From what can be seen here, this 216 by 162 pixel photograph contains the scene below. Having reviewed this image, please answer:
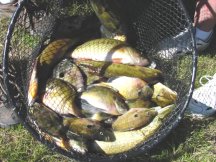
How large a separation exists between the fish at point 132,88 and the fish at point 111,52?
0.37 ft

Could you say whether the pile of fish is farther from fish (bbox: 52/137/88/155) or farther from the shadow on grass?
the shadow on grass

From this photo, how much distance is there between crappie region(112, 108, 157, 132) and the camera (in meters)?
2.65

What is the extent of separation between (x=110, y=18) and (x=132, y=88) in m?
0.43

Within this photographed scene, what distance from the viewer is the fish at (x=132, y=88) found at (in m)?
2.79

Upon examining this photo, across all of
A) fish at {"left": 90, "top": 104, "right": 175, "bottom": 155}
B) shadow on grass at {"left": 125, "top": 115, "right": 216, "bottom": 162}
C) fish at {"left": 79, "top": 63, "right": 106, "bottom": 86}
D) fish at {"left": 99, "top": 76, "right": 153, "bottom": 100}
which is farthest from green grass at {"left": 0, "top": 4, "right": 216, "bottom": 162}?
fish at {"left": 79, "top": 63, "right": 106, "bottom": 86}

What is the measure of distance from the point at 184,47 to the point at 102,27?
503 mm

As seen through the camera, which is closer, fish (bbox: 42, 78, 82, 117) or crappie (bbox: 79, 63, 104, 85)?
fish (bbox: 42, 78, 82, 117)

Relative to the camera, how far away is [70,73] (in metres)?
2.84

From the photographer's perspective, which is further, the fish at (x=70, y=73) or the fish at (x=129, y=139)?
the fish at (x=70, y=73)

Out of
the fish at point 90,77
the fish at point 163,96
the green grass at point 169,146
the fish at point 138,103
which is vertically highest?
the fish at point 90,77

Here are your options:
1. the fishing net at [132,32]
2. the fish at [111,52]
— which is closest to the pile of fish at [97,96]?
the fish at [111,52]

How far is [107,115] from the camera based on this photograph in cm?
271

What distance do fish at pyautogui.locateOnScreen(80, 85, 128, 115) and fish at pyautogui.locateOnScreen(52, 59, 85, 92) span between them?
102mm

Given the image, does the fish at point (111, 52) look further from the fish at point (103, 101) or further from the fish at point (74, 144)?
the fish at point (74, 144)
